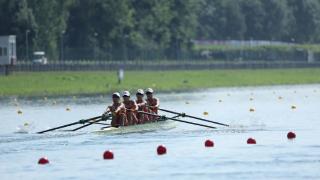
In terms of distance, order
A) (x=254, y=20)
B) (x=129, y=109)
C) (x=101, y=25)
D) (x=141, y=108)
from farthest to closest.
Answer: (x=254, y=20), (x=101, y=25), (x=141, y=108), (x=129, y=109)

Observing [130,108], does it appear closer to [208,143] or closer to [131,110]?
[131,110]

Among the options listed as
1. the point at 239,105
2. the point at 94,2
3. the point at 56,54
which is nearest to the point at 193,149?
the point at 239,105

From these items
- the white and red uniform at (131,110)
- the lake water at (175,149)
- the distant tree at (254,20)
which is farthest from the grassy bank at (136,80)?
the distant tree at (254,20)

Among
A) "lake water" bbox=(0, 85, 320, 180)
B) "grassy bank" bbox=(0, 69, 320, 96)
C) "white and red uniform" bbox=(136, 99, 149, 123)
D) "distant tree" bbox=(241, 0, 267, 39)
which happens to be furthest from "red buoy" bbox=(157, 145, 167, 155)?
"distant tree" bbox=(241, 0, 267, 39)

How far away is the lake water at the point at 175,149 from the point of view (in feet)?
93.8

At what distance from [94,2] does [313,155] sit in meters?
94.2

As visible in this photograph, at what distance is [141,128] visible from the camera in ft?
132

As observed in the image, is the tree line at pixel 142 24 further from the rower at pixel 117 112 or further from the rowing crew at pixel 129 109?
the rower at pixel 117 112

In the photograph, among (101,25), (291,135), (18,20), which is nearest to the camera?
(291,135)

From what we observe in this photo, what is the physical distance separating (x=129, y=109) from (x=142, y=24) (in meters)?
90.2

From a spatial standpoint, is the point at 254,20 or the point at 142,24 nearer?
the point at 142,24

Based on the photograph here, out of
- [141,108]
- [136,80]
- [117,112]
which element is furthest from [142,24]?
[117,112]

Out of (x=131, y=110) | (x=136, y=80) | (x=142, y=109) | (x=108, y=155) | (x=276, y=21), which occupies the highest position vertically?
(x=276, y=21)

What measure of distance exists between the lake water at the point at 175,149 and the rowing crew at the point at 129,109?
2.93 feet
